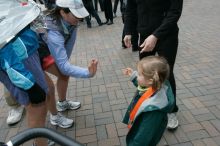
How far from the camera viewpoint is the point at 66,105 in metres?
3.80

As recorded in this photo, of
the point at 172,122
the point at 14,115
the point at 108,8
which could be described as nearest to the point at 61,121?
the point at 14,115

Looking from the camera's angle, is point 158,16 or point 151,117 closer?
point 151,117

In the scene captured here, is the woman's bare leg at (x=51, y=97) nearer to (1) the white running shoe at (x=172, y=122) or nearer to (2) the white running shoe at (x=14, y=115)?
(2) the white running shoe at (x=14, y=115)

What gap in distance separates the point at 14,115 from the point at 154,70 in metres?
2.36

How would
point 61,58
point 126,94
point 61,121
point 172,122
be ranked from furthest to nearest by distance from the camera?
point 126,94
point 61,121
point 172,122
point 61,58

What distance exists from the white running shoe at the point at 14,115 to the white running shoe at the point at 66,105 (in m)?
0.50

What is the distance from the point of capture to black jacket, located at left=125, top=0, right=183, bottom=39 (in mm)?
2574

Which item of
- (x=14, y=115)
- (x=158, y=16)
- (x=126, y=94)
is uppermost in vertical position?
(x=158, y=16)

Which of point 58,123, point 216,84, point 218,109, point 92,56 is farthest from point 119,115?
point 92,56

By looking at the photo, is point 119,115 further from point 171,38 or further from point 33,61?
point 33,61

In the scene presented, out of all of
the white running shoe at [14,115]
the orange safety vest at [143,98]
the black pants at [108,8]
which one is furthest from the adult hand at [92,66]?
the black pants at [108,8]

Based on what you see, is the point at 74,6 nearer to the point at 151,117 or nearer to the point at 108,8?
the point at 151,117

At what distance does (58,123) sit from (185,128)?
1448 mm

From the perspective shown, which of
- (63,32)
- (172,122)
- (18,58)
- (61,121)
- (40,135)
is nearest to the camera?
(40,135)
